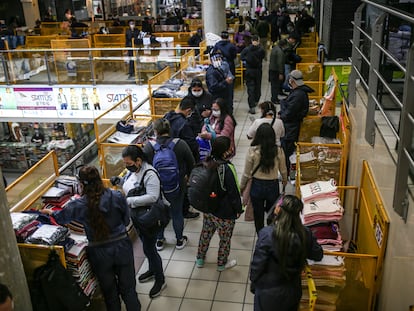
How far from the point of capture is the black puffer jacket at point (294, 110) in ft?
22.5

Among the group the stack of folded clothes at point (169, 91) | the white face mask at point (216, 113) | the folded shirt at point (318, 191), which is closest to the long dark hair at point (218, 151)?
the folded shirt at point (318, 191)

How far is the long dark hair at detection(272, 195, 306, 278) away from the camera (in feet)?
10.9

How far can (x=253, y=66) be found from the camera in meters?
10.3

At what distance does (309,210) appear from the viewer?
4340mm

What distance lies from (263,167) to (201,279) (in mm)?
1444

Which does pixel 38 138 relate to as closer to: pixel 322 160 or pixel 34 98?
pixel 34 98

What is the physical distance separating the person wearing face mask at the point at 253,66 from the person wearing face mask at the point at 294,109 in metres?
3.33

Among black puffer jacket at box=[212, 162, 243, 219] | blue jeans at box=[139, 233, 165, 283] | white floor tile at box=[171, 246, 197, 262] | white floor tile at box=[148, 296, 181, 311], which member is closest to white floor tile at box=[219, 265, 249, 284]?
white floor tile at box=[171, 246, 197, 262]

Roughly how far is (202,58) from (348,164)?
22.0 ft

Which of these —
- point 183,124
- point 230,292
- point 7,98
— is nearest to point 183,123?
point 183,124

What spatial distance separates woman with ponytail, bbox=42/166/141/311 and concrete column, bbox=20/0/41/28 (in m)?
23.4

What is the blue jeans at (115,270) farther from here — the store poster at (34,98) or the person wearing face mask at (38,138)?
the person wearing face mask at (38,138)

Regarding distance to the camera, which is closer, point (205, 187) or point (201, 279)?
point (205, 187)

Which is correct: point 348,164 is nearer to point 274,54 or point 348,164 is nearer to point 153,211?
point 153,211
